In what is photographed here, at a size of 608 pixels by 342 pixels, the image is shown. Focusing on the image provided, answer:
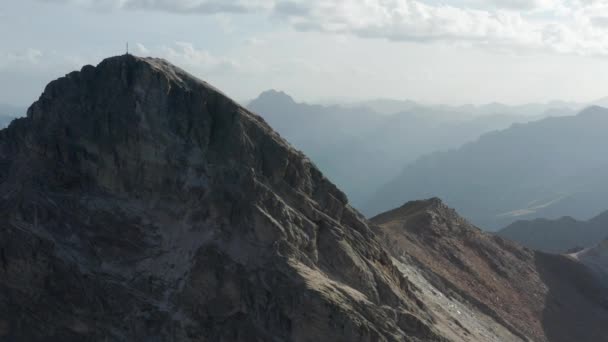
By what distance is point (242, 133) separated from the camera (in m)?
40.0

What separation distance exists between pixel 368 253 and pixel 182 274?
535 inches

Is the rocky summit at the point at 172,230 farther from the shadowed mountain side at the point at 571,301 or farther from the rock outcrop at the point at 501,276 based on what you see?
the shadowed mountain side at the point at 571,301

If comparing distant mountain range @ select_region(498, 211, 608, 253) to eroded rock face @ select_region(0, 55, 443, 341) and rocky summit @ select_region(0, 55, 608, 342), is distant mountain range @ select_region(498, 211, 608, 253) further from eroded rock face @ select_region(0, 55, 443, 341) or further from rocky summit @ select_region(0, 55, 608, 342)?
eroded rock face @ select_region(0, 55, 443, 341)

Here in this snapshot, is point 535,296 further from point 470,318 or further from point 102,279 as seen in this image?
point 102,279

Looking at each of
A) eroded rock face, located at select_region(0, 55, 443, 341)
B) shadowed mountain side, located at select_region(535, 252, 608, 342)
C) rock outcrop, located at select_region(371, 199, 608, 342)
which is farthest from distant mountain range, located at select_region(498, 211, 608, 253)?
eroded rock face, located at select_region(0, 55, 443, 341)

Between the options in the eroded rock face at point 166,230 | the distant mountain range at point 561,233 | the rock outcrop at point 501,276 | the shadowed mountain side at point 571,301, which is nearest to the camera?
the eroded rock face at point 166,230

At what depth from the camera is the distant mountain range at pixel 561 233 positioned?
164 m

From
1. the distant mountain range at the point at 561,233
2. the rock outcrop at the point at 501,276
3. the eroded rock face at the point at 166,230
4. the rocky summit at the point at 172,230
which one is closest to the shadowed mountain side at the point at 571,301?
the rock outcrop at the point at 501,276

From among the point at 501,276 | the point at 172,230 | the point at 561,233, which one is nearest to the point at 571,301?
the point at 501,276

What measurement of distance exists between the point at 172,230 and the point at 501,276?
4804 cm

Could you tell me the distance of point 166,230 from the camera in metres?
37.7

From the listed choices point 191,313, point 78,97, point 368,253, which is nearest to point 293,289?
point 191,313

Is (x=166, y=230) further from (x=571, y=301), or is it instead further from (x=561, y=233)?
(x=561, y=233)

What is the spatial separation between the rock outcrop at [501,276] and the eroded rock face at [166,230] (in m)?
22.1
